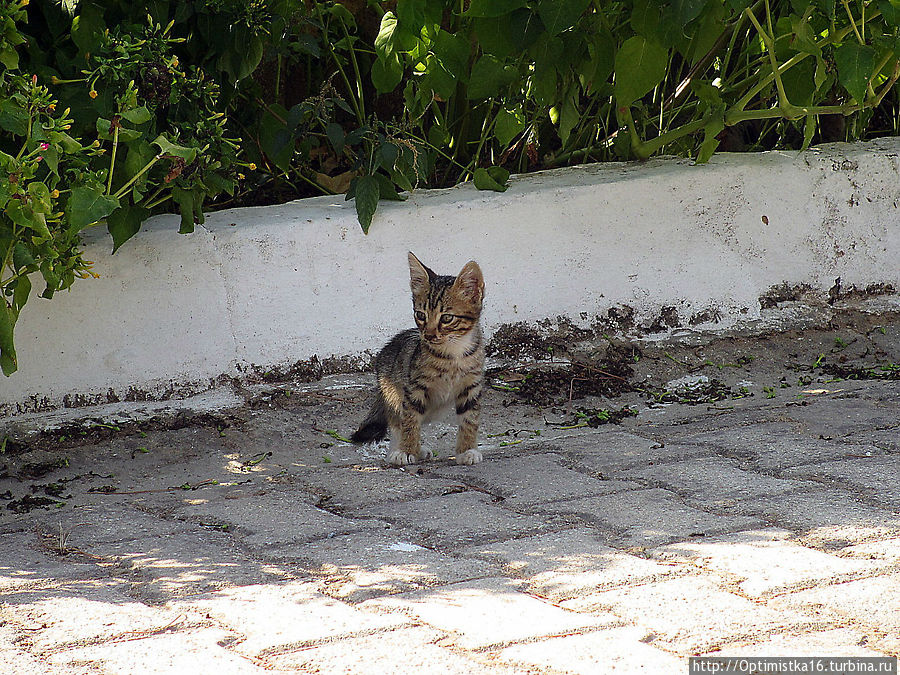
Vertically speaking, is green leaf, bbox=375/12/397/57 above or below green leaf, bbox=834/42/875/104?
above

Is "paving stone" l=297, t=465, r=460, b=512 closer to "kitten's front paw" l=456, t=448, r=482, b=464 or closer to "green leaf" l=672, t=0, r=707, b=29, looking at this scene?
"kitten's front paw" l=456, t=448, r=482, b=464

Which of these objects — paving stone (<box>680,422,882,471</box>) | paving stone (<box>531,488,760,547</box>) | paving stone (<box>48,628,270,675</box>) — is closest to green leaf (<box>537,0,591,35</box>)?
paving stone (<box>680,422,882,471</box>)

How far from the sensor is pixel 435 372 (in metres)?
4.61

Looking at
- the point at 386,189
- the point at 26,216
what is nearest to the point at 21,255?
the point at 26,216

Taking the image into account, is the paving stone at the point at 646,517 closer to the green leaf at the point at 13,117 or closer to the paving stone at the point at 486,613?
the paving stone at the point at 486,613

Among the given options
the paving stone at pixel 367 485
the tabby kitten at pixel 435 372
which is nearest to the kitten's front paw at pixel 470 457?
the tabby kitten at pixel 435 372

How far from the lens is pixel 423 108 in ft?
18.0

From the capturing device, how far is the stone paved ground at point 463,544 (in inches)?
103

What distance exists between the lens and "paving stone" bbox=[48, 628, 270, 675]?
8.31 feet

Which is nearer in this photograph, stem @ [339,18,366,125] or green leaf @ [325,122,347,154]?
green leaf @ [325,122,347,154]

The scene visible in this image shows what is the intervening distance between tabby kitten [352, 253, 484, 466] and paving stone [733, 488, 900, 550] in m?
1.32

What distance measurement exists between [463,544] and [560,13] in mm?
2565

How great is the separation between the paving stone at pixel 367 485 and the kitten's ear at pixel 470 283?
830 mm

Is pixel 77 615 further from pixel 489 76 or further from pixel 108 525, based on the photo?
pixel 489 76
